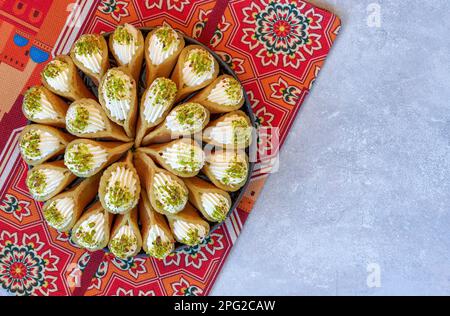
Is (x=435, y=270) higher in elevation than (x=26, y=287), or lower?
higher

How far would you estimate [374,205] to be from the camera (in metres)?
1.59

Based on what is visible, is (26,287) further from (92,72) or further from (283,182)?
(283,182)

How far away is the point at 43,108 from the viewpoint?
1.26 metres

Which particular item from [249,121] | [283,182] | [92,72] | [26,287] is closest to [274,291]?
[283,182]

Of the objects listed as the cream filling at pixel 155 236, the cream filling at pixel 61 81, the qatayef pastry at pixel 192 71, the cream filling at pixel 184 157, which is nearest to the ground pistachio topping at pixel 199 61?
the qatayef pastry at pixel 192 71

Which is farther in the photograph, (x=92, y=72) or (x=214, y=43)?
(x=214, y=43)

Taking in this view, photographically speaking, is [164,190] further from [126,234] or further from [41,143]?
[41,143]

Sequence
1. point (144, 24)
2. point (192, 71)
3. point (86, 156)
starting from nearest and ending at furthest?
1. point (86, 156)
2. point (192, 71)
3. point (144, 24)

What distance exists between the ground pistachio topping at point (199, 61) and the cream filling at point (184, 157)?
21 centimetres

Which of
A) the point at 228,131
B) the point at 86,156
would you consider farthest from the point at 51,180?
the point at 228,131

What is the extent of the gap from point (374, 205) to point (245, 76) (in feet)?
1.89

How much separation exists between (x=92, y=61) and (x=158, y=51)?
0.17 metres

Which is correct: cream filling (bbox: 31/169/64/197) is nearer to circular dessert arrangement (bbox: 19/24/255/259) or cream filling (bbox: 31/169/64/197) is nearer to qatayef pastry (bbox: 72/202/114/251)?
circular dessert arrangement (bbox: 19/24/255/259)

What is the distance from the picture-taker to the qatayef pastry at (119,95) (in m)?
1.19
